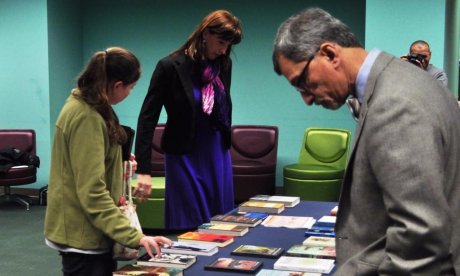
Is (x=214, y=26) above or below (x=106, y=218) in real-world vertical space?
above

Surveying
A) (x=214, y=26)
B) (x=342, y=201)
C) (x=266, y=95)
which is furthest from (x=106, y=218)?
(x=266, y=95)

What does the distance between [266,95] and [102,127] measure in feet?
17.4

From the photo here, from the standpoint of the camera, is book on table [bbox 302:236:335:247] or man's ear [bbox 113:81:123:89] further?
book on table [bbox 302:236:335:247]

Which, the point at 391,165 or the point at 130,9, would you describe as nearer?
the point at 391,165

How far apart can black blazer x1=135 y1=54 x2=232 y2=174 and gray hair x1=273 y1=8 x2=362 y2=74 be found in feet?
5.20

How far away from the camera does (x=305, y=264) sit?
6.52 ft

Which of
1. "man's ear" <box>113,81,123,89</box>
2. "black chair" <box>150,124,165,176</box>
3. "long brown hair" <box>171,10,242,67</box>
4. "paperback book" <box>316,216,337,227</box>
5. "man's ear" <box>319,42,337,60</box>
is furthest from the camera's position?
Result: "black chair" <box>150,124,165,176</box>

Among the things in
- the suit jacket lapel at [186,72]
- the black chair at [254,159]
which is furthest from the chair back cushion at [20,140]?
the suit jacket lapel at [186,72]

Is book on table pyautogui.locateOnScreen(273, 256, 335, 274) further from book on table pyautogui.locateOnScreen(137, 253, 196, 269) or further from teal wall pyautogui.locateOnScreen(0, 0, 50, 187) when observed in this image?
teal wall pyautogui.locateOnScreen(0, 0, 50, 187)

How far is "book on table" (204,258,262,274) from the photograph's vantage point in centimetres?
192

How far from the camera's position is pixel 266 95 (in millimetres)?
7258

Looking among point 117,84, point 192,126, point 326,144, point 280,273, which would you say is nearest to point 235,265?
point 280,273

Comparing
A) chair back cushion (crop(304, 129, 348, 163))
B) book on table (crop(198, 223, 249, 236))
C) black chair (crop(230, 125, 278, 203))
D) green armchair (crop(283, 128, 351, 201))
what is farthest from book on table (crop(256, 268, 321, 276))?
chair back cushion (crop(304, 129, 348, 163))

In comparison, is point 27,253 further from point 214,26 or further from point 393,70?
point 393,70
